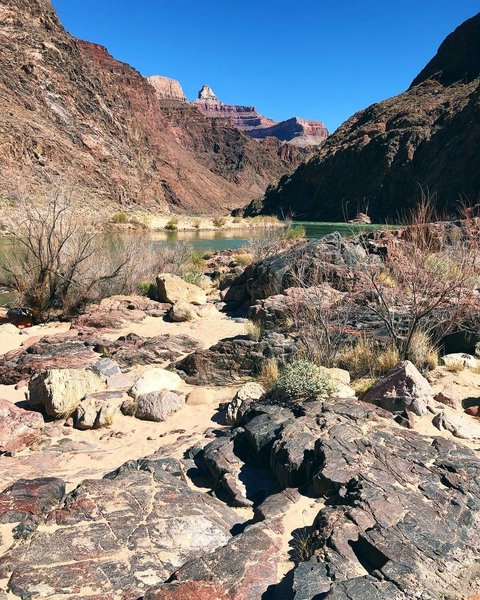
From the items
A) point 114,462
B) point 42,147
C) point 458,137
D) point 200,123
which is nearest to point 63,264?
point 114,462

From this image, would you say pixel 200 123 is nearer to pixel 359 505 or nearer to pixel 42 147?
pixel 42 147

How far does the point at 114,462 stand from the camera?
17.1 feet

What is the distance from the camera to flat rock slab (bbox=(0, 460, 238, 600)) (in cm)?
302

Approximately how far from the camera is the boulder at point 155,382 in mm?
6918

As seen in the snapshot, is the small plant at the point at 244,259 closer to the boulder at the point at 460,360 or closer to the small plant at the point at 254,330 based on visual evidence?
the small plant at the point at 254,330

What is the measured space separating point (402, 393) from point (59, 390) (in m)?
4.19

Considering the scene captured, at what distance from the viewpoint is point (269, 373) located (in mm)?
7027

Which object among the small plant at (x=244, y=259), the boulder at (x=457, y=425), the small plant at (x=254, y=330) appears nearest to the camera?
the boulder at (x=457, y=425)

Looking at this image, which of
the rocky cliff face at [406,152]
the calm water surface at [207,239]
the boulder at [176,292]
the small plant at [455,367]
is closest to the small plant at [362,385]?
the small plant at [455,367]

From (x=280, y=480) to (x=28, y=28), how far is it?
7264cm

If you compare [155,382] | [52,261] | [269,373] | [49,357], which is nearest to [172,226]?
[52,261]

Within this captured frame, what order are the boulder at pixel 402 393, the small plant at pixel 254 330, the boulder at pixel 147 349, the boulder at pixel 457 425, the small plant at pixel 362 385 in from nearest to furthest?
the boulder at pixel 457 425, the boulder at pixel 402 393, the small plant at pixel 362 385, the boulder at pixel 147 349, the small plant at pixel 254 330

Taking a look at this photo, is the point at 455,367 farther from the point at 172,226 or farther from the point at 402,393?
the point at 172,226

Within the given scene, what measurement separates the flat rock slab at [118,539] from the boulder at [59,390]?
2.55 m
